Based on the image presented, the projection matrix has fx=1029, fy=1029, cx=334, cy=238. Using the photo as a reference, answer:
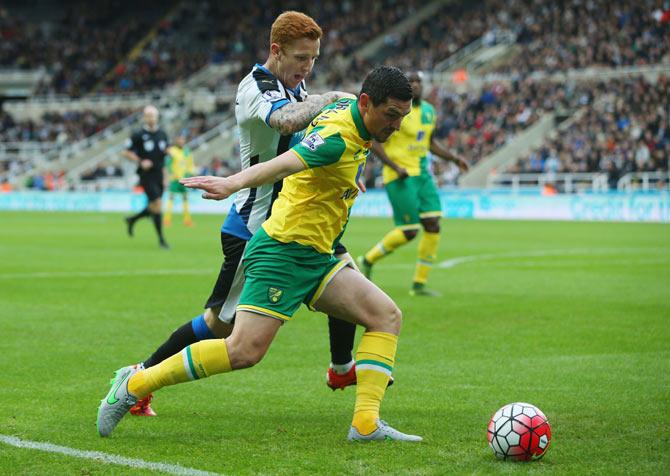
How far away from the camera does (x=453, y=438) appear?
17.6 feet

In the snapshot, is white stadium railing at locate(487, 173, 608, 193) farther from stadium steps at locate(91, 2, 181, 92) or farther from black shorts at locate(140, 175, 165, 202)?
stadium steps at locate(91, 2, 181, 92)

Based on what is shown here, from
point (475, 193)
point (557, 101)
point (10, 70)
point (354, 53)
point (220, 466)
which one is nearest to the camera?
point (220, 466)

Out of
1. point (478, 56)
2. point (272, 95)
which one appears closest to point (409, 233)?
point (272, 95)

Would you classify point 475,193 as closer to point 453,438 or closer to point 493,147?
point 493,147

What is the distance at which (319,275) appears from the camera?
5395 mm

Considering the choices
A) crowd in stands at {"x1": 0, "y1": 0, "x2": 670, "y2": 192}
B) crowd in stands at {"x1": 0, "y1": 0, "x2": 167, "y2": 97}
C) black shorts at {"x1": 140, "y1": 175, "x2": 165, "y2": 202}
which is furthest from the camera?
crowd in stands at {"x1": 0, "y1": 0, "x2": 167, "y2": 97}

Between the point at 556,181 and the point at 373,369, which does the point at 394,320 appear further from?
the point at 556,181

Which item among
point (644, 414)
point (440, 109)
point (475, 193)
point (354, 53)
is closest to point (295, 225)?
point (644, 414)

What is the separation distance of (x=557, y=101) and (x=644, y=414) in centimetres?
3326

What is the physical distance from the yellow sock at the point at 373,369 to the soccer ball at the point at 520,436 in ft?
2.18

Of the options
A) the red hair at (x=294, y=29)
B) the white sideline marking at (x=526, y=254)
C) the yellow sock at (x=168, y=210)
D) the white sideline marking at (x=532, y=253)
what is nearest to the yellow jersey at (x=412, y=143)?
the white sideline marking at (x=526, y=254)

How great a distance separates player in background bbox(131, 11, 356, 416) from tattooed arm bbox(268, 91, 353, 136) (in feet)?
0.29

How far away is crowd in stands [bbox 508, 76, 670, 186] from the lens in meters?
31.9

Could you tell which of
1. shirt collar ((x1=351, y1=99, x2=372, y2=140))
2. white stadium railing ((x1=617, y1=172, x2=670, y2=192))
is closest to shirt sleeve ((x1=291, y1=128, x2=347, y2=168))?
shirt collar ((x1=351, y1=99, x2=372, y2=140))
